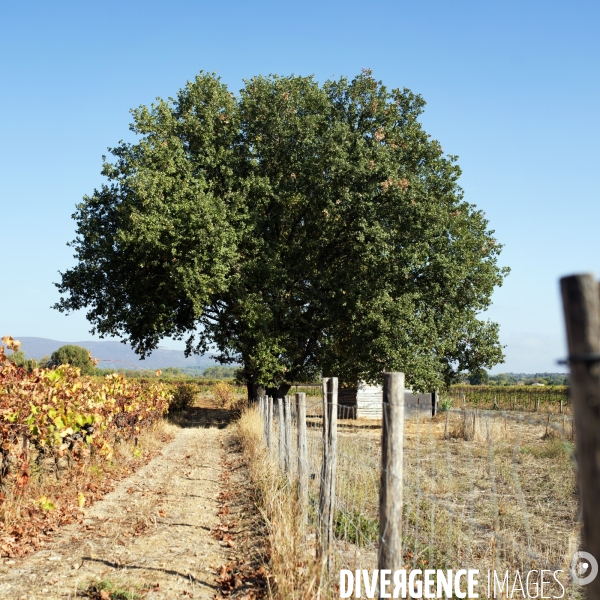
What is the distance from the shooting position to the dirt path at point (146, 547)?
5.91 metres

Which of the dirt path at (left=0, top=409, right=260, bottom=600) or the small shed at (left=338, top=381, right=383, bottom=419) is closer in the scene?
the dirt path at (left=0, top=409, right=260, bottom=600)

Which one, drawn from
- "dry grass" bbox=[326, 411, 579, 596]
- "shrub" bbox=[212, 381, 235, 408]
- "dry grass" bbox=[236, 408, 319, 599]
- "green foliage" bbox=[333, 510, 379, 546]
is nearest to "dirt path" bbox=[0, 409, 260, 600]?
"dry grass" bbox=[236, 408, 319, 599]

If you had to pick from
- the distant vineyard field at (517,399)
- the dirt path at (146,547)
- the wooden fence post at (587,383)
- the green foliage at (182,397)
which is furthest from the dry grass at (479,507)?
the distant vineyard field at (517,399)

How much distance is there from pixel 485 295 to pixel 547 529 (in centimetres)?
1806

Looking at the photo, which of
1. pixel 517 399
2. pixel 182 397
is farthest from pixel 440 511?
pixel 517 399

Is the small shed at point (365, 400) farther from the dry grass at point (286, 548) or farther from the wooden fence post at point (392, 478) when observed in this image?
the wooden fence post at point (392, 478)

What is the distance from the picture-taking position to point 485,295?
84.3 feet

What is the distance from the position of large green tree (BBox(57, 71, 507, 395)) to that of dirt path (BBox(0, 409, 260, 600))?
12.1 m

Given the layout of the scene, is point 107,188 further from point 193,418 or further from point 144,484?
point 144,484

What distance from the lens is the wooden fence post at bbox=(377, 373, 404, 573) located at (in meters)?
3.96

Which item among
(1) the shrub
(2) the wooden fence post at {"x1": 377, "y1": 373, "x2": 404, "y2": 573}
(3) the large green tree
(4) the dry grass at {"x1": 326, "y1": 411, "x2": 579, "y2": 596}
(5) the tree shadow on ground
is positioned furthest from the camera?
(1) the shrub

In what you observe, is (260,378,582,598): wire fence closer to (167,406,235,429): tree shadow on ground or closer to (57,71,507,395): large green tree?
(57,71,507,395): large green tree

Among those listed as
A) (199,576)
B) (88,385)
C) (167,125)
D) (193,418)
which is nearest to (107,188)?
(167,125)

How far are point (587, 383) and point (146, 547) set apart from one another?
6.58 m
